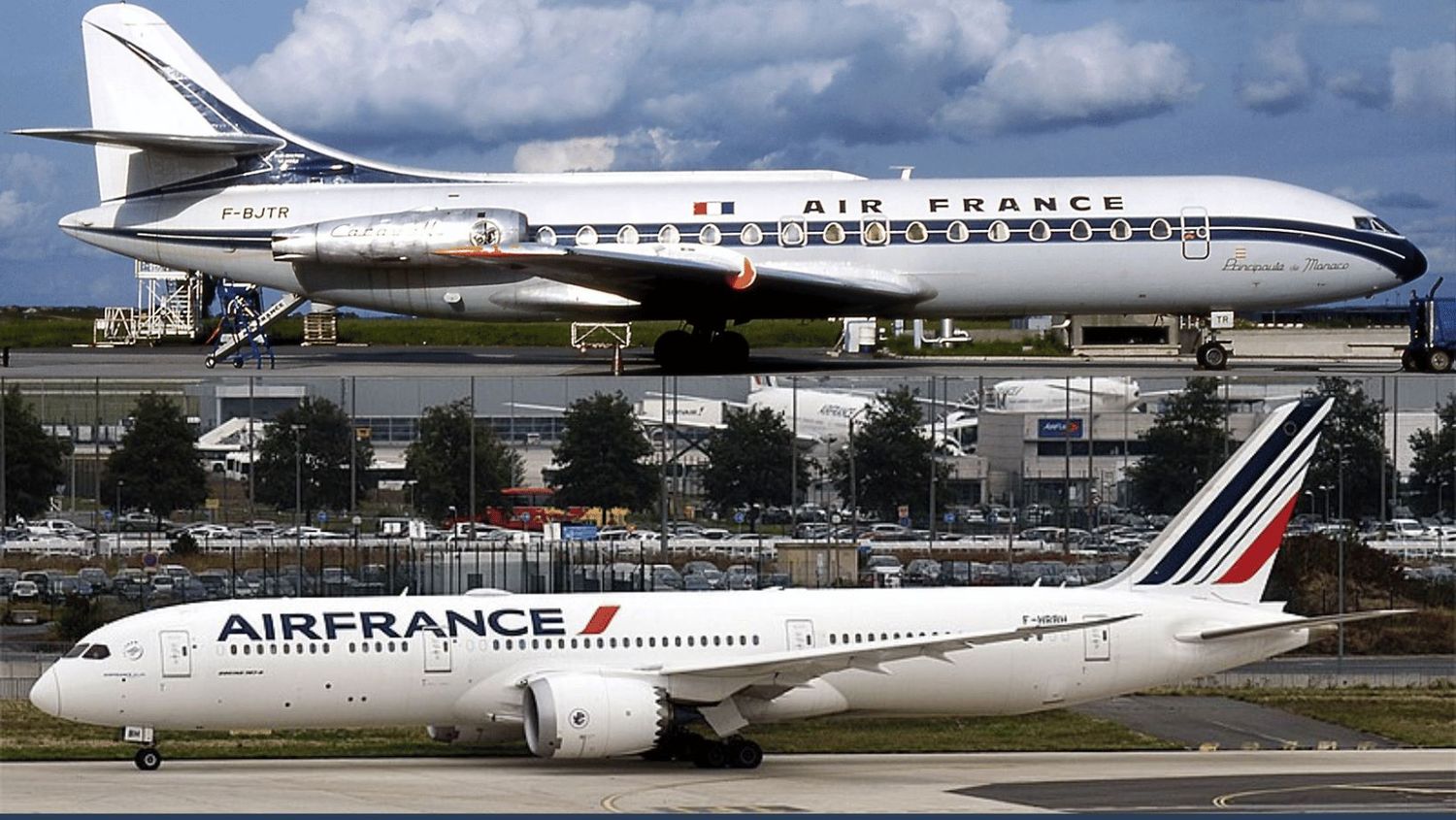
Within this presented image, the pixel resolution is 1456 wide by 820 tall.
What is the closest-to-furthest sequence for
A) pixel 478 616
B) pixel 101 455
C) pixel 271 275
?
pixel 478 616 → pixel 101 455 → pixel 271 275

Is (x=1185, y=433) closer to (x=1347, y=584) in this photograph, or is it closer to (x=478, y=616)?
(x=1347, y=584)

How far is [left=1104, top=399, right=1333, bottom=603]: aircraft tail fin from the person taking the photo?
1225 inches

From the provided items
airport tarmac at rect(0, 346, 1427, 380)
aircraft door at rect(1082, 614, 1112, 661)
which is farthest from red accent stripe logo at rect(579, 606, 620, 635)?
airport tarmac at rect(0, 346, 1427, 380)

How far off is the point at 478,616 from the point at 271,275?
1409 cm

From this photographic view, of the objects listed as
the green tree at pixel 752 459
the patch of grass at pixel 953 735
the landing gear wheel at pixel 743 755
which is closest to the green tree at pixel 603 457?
the green tree at pixel 752 459

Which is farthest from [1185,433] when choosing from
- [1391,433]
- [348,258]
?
[348,258]

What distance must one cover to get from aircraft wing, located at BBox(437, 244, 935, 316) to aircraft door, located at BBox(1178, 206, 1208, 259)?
4716 millimetres

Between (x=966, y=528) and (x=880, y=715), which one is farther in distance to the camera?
(x=966, y=528)

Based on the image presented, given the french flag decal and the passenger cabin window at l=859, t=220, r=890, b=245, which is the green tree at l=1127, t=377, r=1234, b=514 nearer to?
the passenger cabin window at l=859, t=220, r=890, b=245

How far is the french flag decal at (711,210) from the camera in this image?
126 feet

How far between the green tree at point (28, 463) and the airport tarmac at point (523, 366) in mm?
1223

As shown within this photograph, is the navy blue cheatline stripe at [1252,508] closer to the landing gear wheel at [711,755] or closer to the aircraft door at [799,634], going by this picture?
the aircraft door at [799,634]

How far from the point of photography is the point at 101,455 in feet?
124

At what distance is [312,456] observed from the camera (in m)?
37.8
